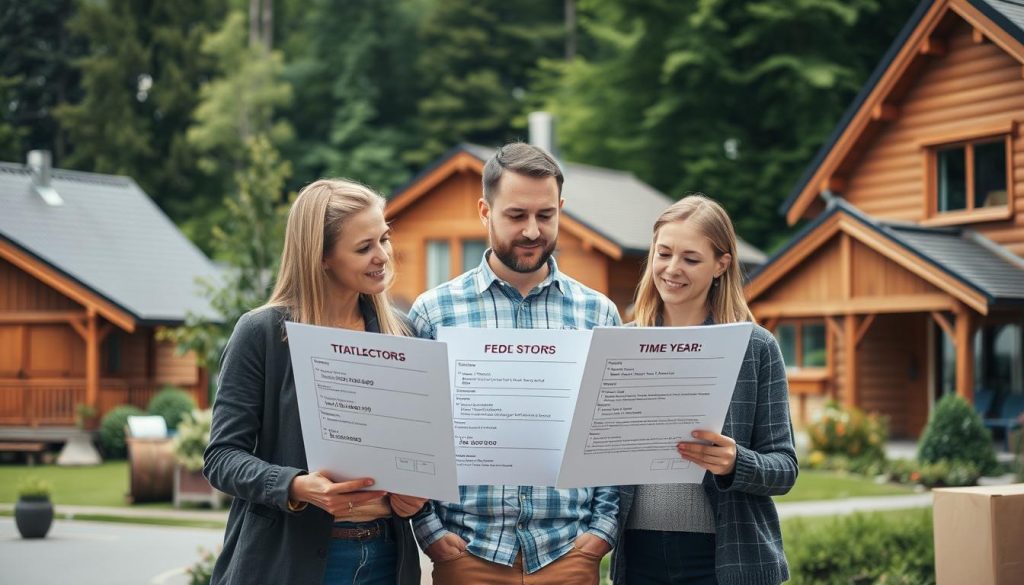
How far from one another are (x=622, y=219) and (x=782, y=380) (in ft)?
71.0

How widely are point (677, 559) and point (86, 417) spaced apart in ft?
73.1

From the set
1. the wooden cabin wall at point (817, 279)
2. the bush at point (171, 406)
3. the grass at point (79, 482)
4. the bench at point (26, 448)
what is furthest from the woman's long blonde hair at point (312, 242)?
the bench at point (26, 448)

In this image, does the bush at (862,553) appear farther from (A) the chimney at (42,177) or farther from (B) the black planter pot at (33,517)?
(A) the chimney at (42,177)

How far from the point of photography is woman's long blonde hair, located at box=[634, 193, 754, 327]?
4047mm

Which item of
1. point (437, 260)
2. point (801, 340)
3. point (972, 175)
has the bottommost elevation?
point (801, 340)

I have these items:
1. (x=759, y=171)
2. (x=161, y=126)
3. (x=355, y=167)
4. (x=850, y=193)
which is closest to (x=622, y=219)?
(x=850, y=193)

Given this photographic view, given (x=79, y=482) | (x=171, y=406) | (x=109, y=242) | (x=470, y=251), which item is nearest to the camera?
(x=79, y=482)

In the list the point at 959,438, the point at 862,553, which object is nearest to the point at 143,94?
the point at 959,438

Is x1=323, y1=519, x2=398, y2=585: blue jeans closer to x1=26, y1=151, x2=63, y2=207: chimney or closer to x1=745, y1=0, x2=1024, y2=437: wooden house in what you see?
x1=745, y1=0, x2=1024, y2=437: wooden house

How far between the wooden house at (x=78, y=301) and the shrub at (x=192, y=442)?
27.1 feet

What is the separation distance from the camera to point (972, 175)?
62.1 feet

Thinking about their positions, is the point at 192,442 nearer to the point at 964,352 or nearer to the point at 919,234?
the point at 964,352

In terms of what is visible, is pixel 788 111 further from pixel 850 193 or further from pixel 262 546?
pixel 262 546

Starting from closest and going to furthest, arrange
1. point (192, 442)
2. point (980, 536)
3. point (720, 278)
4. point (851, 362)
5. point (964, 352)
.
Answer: point (720, 278), point (980, 536), point (192, 442), point (964, 352), point (851, 362)
